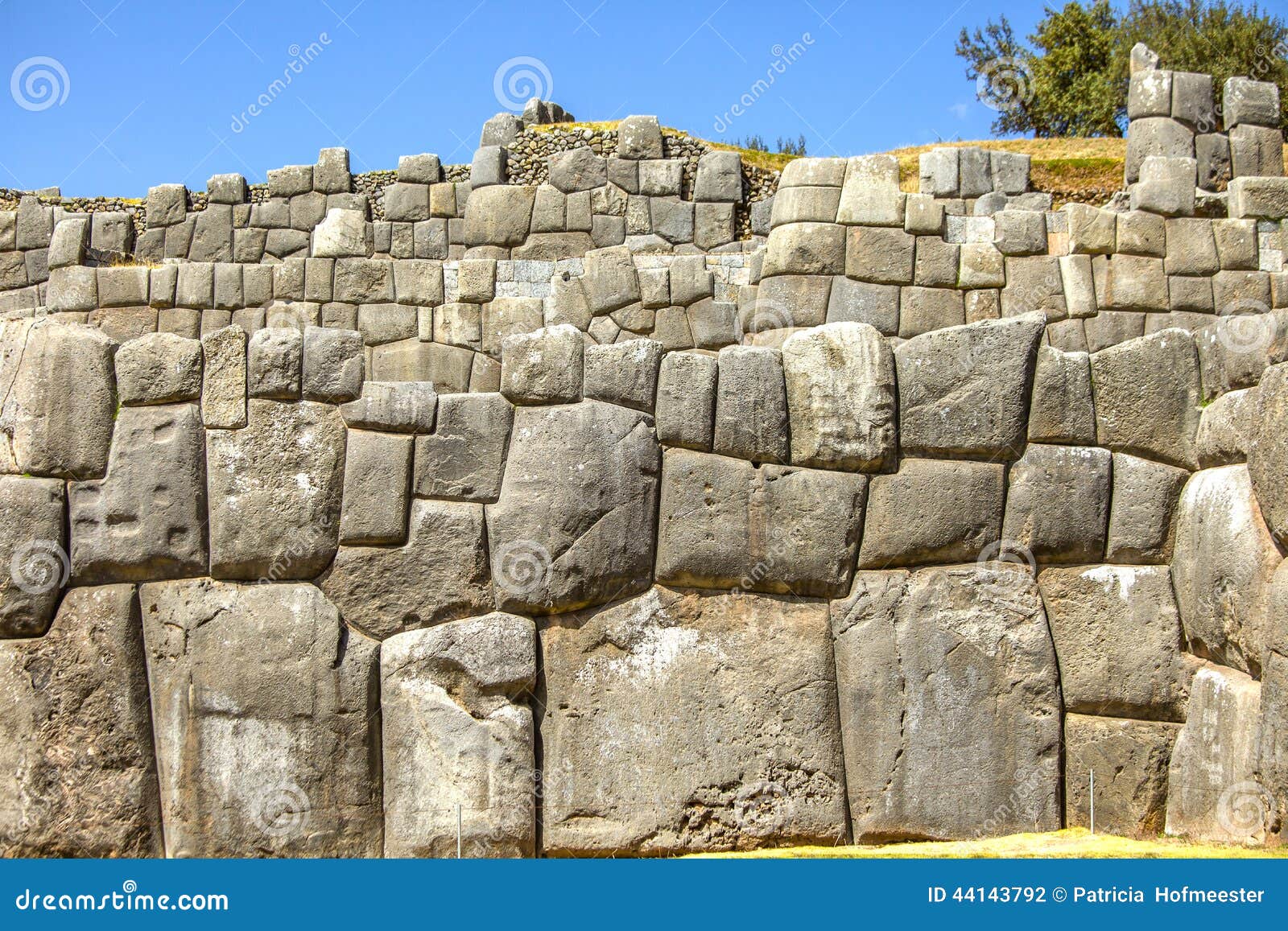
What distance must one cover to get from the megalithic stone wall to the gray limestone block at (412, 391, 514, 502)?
16mm

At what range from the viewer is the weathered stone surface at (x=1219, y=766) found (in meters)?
5.24

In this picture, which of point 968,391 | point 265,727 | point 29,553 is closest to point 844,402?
point 968,391

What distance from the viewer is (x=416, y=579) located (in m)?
5.72

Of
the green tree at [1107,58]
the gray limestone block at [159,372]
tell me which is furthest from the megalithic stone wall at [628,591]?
the green tree at [1107,58]

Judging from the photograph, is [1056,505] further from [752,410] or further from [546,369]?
[546,369]

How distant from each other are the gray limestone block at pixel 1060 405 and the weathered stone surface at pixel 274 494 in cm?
331

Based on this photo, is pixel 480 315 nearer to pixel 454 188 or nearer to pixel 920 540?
pixel 454 188

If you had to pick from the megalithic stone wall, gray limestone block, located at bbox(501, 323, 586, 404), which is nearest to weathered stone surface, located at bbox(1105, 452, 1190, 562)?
the megalithic stone wall

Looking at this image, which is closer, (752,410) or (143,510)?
(143,510)

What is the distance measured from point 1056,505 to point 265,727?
150 inches

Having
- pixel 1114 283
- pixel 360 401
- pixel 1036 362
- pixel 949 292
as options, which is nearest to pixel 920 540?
pixel 1036 362

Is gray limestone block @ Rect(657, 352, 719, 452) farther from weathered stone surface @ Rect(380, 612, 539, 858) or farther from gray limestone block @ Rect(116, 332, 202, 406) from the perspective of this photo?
gray limestone block @ Rect(116, 332, 202, 406)

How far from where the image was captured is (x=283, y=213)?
19.6 meters

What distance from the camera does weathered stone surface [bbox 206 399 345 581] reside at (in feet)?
18.6
